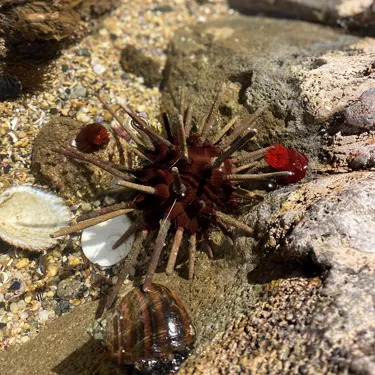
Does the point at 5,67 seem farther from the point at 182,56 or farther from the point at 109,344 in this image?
the point at 109,344

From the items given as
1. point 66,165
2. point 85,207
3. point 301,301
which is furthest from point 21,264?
point 301,301

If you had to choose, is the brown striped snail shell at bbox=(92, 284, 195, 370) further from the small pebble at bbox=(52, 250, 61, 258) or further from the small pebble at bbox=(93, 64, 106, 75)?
the small pebble at bbox=(93, 64, 106, 75)

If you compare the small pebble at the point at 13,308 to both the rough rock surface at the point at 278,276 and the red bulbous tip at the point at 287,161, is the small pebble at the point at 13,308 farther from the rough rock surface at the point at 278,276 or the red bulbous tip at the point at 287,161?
the red bulbous tip at the point at 287,161

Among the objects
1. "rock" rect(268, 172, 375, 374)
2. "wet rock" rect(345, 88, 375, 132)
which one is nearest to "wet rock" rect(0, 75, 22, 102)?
"rock" rect(268, 172, 375, 374)

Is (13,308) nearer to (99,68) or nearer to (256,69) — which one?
(99,68)

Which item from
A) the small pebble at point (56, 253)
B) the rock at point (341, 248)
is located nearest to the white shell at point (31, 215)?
the small pebble at point (56, 253)

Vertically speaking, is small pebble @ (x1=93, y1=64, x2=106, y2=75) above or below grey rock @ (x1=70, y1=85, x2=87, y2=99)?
above
